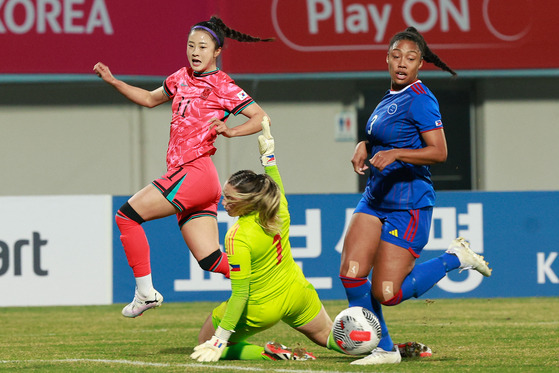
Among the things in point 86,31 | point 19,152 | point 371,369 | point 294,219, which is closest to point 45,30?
point 86,31

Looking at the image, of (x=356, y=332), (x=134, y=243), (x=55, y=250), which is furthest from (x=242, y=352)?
(x=55, y=250)

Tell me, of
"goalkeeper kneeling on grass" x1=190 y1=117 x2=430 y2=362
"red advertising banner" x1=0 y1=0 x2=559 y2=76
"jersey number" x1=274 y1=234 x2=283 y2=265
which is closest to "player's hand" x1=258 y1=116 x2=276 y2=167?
"goalkeeper kneeling on grass" x1=190 y1=117 x2=430 y2=362

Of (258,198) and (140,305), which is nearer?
(258,198)

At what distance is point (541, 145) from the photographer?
1769 cm

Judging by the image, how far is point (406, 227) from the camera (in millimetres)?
6199

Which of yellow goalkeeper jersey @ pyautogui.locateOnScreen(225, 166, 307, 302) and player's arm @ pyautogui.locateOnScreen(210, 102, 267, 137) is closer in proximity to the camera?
yellow goalkeeper jersey @ pyautogui.locateOnScreen(225, 166, 307, 302)

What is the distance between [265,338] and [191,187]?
6.02 ft

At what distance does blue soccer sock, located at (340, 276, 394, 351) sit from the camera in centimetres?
619

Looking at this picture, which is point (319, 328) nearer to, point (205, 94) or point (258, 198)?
point (258, 198)

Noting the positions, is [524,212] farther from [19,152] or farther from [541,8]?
[19,152]

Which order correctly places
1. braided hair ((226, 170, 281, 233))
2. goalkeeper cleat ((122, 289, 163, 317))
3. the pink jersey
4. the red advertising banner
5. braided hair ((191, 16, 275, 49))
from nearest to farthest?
braided hair ((226, 170, 281, 233)), goalkeeper cleat ((122, 289, 163, 317)), the pink jersey, braided hair ((191, 16, 275, 49)), the red advertising banner

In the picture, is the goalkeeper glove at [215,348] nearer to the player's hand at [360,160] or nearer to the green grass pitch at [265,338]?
the green grass pitch at [265,338]

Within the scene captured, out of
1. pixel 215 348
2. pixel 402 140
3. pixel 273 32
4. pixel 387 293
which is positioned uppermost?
pixel 273 32

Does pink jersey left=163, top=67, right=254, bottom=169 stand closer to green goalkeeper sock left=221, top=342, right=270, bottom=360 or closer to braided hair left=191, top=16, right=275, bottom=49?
braided hair left=191, top=16, right=275, bottom=49
